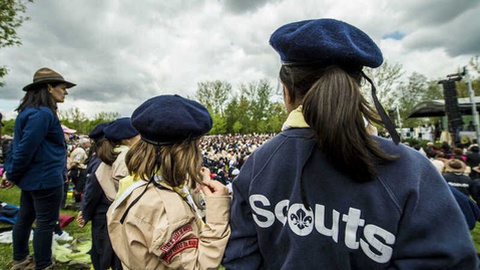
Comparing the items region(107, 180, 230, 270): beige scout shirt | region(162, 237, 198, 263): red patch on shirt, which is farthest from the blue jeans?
region(162, 237, 198, 263): red patch on shirt

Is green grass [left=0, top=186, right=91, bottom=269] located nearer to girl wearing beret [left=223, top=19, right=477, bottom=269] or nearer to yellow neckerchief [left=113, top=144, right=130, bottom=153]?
yellow neckerchief [left=113, top=144, right=130, bottom=153]

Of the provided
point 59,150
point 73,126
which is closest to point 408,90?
point 59,150

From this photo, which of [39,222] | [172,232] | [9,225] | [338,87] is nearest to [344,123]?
[338,87]

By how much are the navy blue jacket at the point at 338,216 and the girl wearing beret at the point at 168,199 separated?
0.13 metres

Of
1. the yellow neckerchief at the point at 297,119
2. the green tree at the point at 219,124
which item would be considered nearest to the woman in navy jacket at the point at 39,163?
the yellow neckerchief at the point at 297,119

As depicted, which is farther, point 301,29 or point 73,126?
point 73,126

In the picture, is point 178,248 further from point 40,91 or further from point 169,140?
point 40,91

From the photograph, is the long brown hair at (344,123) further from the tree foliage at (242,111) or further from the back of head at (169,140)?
the tree foliage at (242,111)

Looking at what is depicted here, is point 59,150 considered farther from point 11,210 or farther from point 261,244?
point 11,210

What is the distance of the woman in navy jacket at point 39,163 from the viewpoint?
250cm

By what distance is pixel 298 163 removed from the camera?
89 centimetres

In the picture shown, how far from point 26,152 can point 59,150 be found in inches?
13.9

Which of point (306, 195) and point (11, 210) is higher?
point (306, 195)

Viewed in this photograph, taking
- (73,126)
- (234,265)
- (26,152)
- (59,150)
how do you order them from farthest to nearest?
Result: (73,126) < (59,150) < (26,152) < (234,265)
